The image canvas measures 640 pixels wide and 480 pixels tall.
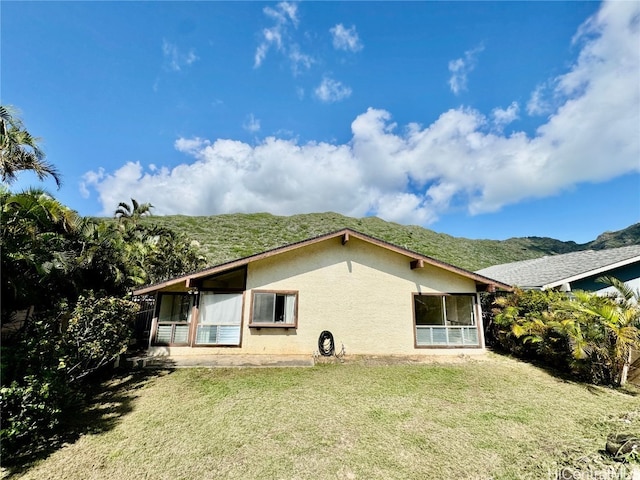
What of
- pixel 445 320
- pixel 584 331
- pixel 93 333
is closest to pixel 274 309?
pixel 93 333

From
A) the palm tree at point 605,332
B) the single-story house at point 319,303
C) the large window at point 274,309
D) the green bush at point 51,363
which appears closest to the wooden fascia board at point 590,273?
the single-story house at point 319,303

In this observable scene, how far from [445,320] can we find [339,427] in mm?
7379

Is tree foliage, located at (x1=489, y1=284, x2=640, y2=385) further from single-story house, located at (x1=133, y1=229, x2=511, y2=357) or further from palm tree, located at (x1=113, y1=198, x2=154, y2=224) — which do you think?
palm tree, located at (x1=113, y1=198, x2=154, y2=224)

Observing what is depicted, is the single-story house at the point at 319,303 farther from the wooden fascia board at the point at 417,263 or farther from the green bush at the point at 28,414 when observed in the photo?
the green bush at the point at 28,414

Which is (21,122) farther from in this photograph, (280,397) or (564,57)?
(564,57)

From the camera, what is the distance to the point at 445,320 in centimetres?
1116

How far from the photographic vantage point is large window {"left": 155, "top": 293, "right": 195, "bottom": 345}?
34.0ft

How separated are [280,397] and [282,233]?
3873 cm

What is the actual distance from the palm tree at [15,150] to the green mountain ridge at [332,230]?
76.4 feet

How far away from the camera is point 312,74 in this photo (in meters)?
13.9

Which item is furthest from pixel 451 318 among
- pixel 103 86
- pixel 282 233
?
pixel 282 233

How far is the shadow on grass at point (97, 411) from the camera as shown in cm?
435

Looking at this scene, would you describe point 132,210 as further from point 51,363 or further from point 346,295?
point 51,363

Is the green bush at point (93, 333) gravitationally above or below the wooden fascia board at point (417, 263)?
below
